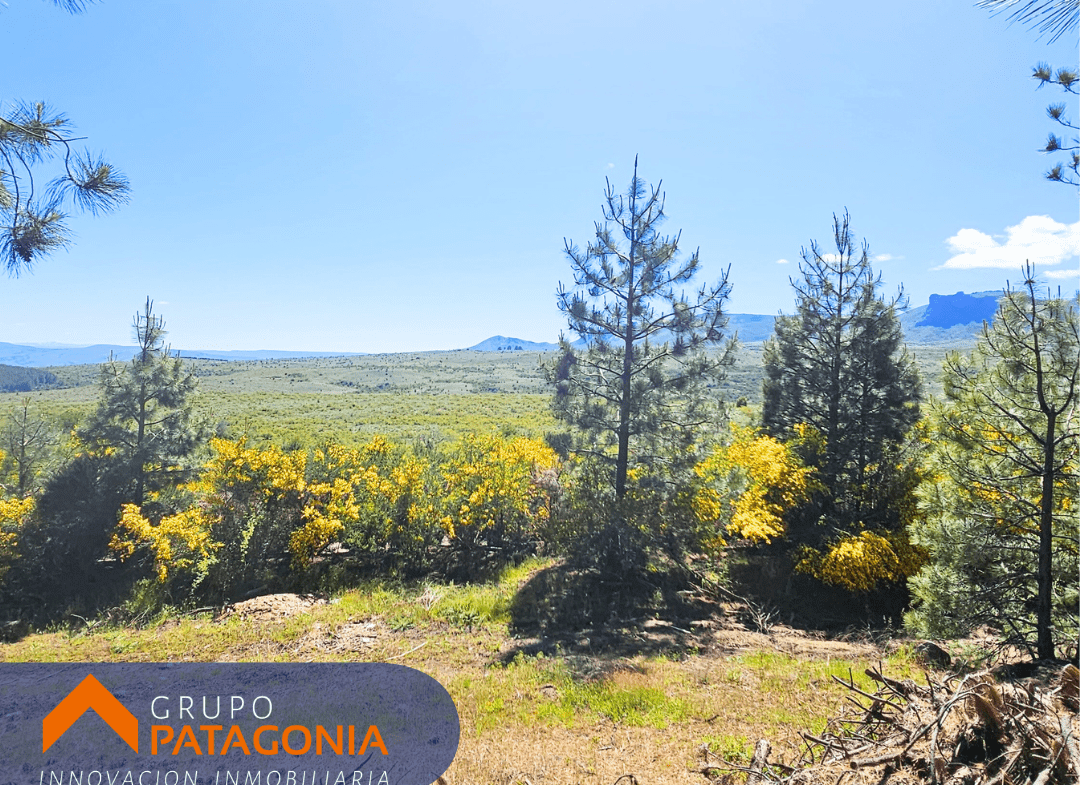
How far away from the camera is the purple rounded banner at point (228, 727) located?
5047 millimetres

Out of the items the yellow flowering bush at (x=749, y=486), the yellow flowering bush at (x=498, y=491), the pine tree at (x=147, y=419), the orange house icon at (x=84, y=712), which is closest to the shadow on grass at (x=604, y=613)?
the yellow flowering bush at (x=749, y=486)

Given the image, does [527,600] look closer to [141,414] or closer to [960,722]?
[960,722]

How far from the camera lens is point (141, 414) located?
17453mm

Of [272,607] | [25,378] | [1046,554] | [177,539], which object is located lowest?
[272,607]

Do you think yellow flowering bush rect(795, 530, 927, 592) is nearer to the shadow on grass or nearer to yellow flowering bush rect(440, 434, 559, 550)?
the shadow on grass

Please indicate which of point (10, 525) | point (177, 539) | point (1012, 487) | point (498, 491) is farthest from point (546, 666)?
point (10, 525)

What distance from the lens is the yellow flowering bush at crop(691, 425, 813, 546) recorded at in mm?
12016

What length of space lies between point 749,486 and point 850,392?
6.07 meters

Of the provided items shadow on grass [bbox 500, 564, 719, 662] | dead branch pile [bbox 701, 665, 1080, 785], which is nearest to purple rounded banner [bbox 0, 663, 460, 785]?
shadow on grass [bbox 500, 564, 719, 662]

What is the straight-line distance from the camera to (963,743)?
323 centimetres

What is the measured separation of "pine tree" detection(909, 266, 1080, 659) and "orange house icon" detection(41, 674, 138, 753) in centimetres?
1183

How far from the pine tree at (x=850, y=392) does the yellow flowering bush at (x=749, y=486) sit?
3.82 ft

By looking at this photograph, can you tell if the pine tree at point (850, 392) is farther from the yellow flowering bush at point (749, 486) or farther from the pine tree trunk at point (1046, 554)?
the pine tree trunk at point (1046, 554)

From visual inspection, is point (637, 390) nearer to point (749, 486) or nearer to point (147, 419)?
point (749, 486)
